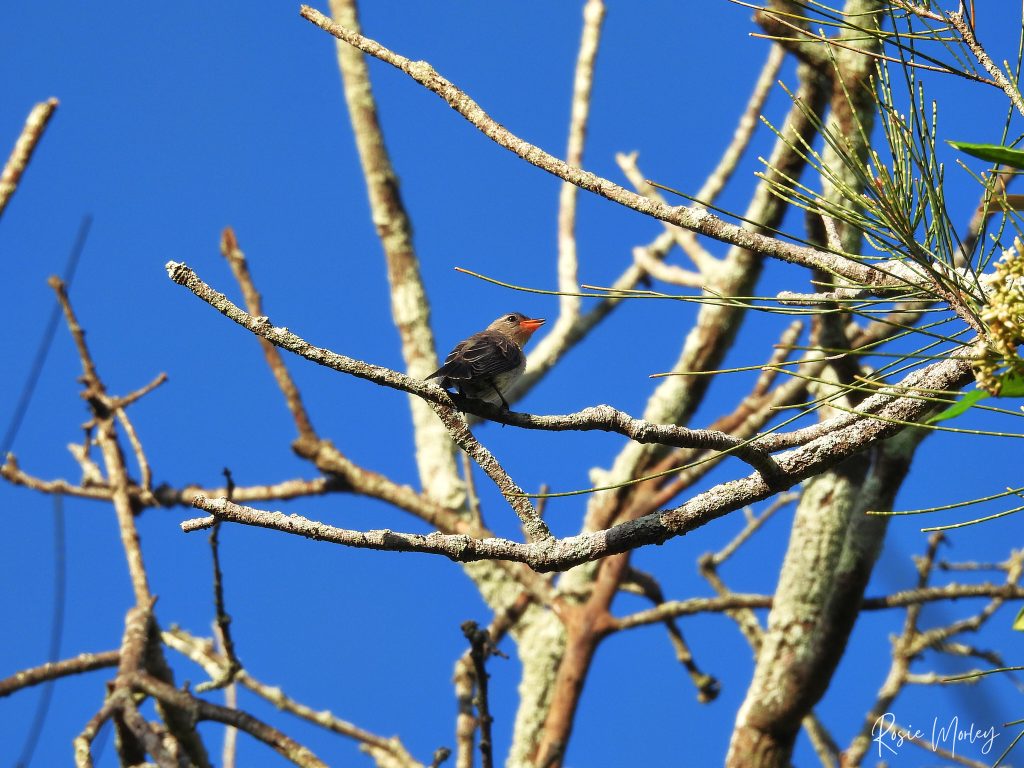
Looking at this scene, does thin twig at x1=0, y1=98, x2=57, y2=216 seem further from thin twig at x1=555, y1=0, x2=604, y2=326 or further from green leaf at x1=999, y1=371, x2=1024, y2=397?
thin twig at x1=555, y1=0, x2=604, y2=326

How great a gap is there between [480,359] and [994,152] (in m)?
2.82

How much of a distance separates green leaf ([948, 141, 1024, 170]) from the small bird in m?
2.57

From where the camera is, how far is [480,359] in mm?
4336

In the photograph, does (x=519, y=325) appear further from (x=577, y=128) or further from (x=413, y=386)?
(x=413, y=386)

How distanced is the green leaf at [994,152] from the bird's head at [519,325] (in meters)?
4.17

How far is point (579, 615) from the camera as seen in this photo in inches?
225

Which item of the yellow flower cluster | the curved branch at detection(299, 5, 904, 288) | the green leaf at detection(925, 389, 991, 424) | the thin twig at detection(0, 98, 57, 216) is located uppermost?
the thin twig at detection(0, 98, 57, 216)

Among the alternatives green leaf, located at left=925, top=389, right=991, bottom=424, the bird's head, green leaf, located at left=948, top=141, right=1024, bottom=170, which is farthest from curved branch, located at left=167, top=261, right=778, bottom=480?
the bird's head

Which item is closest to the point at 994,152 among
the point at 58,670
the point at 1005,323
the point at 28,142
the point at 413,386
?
the point at 1005,323

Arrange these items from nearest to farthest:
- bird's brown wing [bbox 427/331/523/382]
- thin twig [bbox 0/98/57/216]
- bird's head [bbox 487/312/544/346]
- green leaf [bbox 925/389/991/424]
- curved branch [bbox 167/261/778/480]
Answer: green leaf [bbox 925/389/991/424] < curved branch [bbox 167/261/778/480] < thin twig [bbox 0/98/57/216] < bird's brown wing [bbox 427/331/523/382] < bird's head [bbox 487/312/544/346]

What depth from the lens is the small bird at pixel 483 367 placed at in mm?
4238

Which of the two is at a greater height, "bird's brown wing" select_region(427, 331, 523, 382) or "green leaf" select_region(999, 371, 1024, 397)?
"bird's brown wing" select_region(427, 331, 523, 382)

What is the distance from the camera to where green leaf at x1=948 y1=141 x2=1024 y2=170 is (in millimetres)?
1649

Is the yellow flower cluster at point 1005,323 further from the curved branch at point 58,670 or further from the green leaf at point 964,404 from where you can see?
the curved branch at point 58,670
